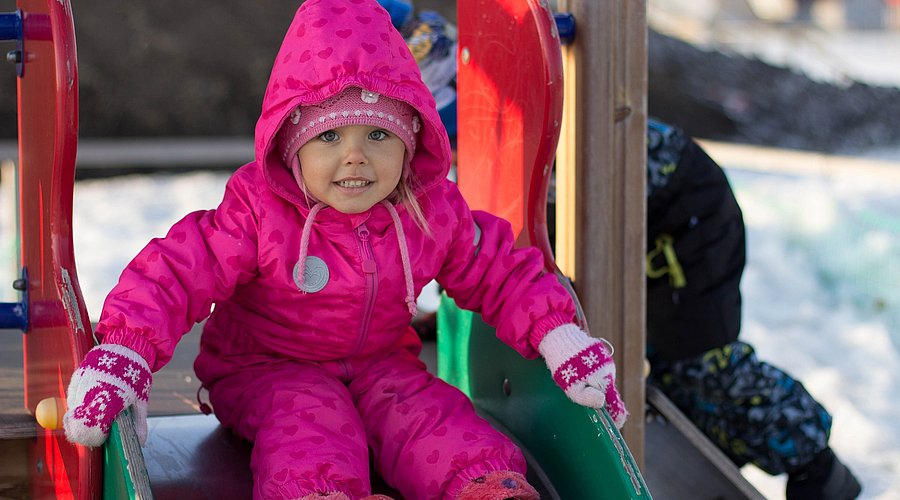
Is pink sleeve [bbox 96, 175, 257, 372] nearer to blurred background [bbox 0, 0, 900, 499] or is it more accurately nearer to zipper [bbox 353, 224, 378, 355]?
zipper [bbox 353, 224, 378, 355]

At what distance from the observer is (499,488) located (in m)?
1.50

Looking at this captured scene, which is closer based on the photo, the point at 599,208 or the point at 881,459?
the point at 599,208

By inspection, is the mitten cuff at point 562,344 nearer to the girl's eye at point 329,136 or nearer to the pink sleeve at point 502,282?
the pink sleeve at point 502,282

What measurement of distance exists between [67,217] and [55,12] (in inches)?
11.6

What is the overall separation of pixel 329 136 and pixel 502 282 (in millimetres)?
363

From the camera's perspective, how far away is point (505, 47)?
199 centimetres

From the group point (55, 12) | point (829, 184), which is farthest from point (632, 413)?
point (829, 184)

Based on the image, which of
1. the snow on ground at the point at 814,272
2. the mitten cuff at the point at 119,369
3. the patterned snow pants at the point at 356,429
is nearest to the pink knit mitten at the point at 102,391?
the mitten cuff at the point at 119,369

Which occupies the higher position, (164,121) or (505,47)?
(505,47)

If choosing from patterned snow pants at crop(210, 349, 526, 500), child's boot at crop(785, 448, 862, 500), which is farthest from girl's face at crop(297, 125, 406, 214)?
child's boot at crop(785, 448, 862, 500)

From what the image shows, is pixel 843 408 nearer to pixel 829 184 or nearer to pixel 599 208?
pixel 599 208

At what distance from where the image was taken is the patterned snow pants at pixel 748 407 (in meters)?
2.36

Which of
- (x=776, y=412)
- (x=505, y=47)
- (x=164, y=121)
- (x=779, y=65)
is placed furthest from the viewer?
(x=779, y=65)

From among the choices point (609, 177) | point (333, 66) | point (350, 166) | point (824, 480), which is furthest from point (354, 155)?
point (824, 480)
